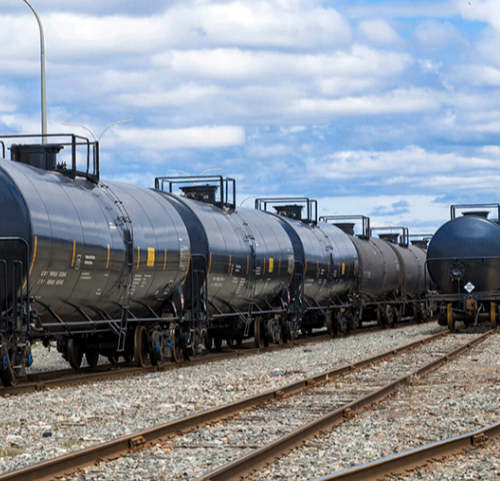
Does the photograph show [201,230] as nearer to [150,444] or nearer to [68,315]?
[68,315]

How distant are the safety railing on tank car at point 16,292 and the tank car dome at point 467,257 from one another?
2086 cm

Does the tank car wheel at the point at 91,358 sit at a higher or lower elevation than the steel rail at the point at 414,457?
lower

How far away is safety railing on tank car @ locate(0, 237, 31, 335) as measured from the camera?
14281 millimetres

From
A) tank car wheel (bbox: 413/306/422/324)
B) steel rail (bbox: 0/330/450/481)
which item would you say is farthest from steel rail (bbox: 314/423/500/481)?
tank car wheel (bbox: 413/306/422/324)

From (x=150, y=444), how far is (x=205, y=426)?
4.65ft

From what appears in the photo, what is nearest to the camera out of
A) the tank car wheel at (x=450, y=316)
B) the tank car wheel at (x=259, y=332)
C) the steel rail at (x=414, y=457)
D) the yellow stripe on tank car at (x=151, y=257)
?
the steel rail at (x=414, y=457)

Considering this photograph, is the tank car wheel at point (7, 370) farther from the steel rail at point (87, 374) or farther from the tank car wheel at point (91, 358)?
the tank car wheel at point (91, 358)

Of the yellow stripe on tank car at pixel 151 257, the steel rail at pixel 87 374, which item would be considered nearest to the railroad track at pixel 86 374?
the steel rail at pixel 87 374

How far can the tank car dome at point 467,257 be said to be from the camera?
105 ft

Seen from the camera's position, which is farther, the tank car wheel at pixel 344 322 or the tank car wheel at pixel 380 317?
the tank car wheel at pixel 380 317

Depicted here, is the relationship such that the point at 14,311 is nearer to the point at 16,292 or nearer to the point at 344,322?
the point at 16,292

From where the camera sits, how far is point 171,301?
20.8m

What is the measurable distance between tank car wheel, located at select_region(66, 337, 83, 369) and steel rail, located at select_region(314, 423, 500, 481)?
36.4 ft

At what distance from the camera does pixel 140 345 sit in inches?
765
